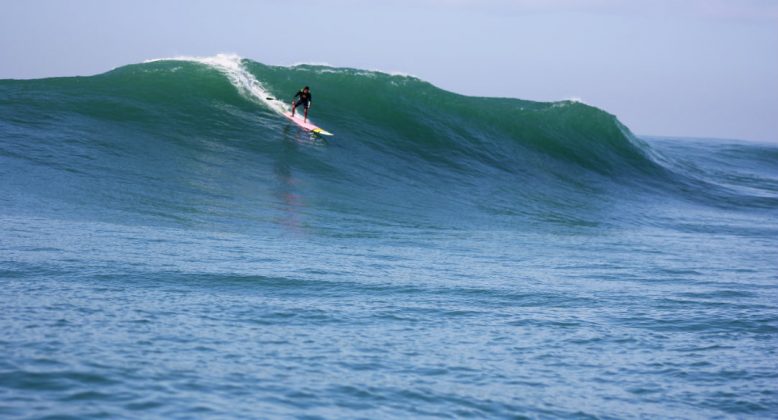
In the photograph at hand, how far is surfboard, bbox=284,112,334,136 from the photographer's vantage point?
1930 cm

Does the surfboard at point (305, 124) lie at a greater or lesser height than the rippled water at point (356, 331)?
greater

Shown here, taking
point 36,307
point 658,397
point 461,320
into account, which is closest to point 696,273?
point 461,320

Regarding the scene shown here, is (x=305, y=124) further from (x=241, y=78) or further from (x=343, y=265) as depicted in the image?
(x=343, y=265)

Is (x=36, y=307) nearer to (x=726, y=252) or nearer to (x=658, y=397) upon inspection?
(x=658, y=397)

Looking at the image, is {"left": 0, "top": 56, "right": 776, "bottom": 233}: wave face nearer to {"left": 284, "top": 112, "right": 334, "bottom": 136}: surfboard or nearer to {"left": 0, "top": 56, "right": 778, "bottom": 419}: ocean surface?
{"left": 0, "top": 56, "right": 778, "bottom": 419}: ocean surface

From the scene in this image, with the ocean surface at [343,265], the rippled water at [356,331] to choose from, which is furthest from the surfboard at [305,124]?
the rippled water at [356,331]

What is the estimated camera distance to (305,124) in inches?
772

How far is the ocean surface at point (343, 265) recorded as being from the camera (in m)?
5.43

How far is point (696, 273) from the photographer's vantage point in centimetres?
1052

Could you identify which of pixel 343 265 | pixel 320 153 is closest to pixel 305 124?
Result: pixel 320 153

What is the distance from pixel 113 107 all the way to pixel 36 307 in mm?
12836

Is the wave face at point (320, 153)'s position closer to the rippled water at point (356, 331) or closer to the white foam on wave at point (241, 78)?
the white foam on wave at point (241, 78)

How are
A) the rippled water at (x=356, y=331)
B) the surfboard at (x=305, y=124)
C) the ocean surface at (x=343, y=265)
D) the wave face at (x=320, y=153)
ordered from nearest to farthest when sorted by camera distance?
the rippled water at (x=356, y=331)
the ocean surface at (x=343, y=265)
the wave face at (x=320, y=153)
the surfboard at (x=305, y=124)

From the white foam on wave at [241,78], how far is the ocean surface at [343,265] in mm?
105
